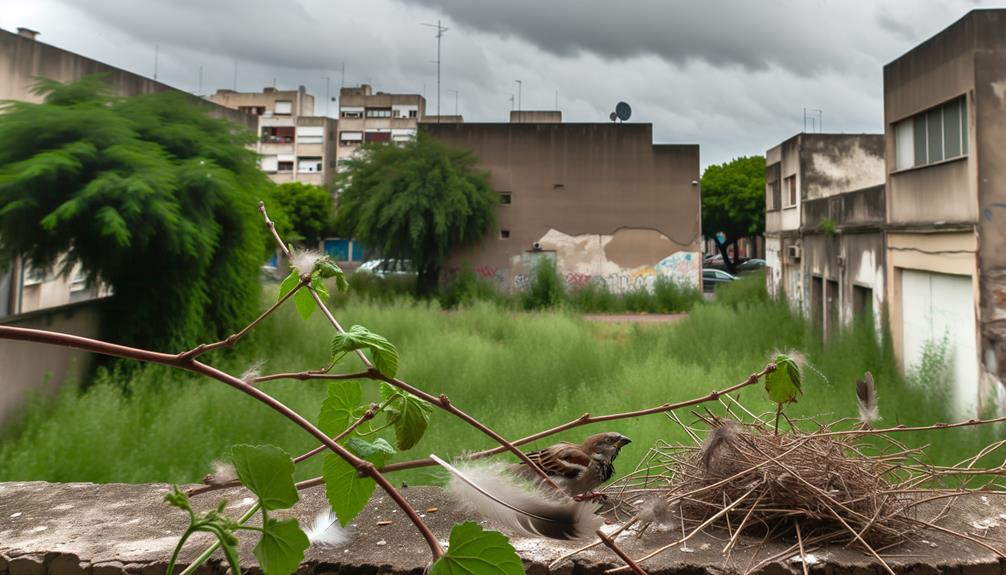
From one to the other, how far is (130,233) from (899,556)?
7.88 metres

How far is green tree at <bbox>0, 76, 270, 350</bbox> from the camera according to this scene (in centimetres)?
741

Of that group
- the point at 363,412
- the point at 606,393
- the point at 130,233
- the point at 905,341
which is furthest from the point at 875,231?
the point at 363,412

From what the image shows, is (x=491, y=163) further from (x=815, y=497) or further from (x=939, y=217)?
(x=815, y=497)

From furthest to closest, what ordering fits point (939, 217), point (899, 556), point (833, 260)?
point (833, 260)
point (939, 217)
point (899, 556)

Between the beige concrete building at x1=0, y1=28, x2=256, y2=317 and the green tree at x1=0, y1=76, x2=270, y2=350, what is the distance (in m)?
0.47

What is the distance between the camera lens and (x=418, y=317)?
1407 cm

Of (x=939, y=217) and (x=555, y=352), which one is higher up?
(x=939, y=217)

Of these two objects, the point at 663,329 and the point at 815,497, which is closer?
the point at 815,497

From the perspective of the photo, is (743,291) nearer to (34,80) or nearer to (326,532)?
(34,80)

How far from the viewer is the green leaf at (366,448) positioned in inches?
36.8

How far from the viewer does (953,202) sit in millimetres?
7906

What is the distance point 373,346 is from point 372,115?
54744 millimetres

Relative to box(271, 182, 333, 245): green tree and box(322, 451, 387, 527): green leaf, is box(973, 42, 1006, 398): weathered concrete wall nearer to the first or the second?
box(322, 451, 387, 527): green leaf

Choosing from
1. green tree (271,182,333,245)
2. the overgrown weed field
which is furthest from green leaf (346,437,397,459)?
green tree (271,182,333,245)
